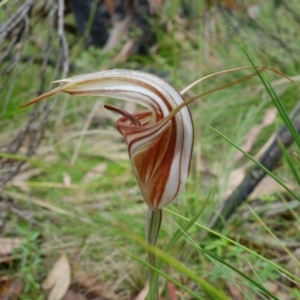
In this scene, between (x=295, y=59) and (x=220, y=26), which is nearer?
(x=295, y=59)

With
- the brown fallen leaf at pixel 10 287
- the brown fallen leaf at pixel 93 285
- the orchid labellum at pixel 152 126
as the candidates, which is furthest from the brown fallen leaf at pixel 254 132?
the orchid labellum at pixel 152 126

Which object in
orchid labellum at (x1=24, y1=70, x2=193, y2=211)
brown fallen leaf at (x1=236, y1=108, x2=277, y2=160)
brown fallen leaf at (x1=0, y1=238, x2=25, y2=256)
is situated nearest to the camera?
orchid labellum at (x1=24, y1=70, x2=193, y2=211)

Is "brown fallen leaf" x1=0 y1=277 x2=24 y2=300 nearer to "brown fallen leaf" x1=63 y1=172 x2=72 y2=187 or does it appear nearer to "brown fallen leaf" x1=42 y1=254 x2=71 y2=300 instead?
"brown fallen leaf" x1=42 y1=254 x2=71 y2=300

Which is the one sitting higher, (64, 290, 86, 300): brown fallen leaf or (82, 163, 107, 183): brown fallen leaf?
(82, 163, 107, 183): brown fallen leaf

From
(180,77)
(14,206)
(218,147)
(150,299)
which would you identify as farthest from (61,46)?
(180,77)

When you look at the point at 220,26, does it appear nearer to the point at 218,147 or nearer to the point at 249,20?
the point at 249,20

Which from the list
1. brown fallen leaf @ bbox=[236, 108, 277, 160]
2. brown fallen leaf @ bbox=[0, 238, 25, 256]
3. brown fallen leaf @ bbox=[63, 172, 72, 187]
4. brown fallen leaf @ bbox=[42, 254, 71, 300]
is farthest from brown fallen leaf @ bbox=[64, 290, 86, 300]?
brown fallen leaf @ bbox=[236, 108, 277, 160]
